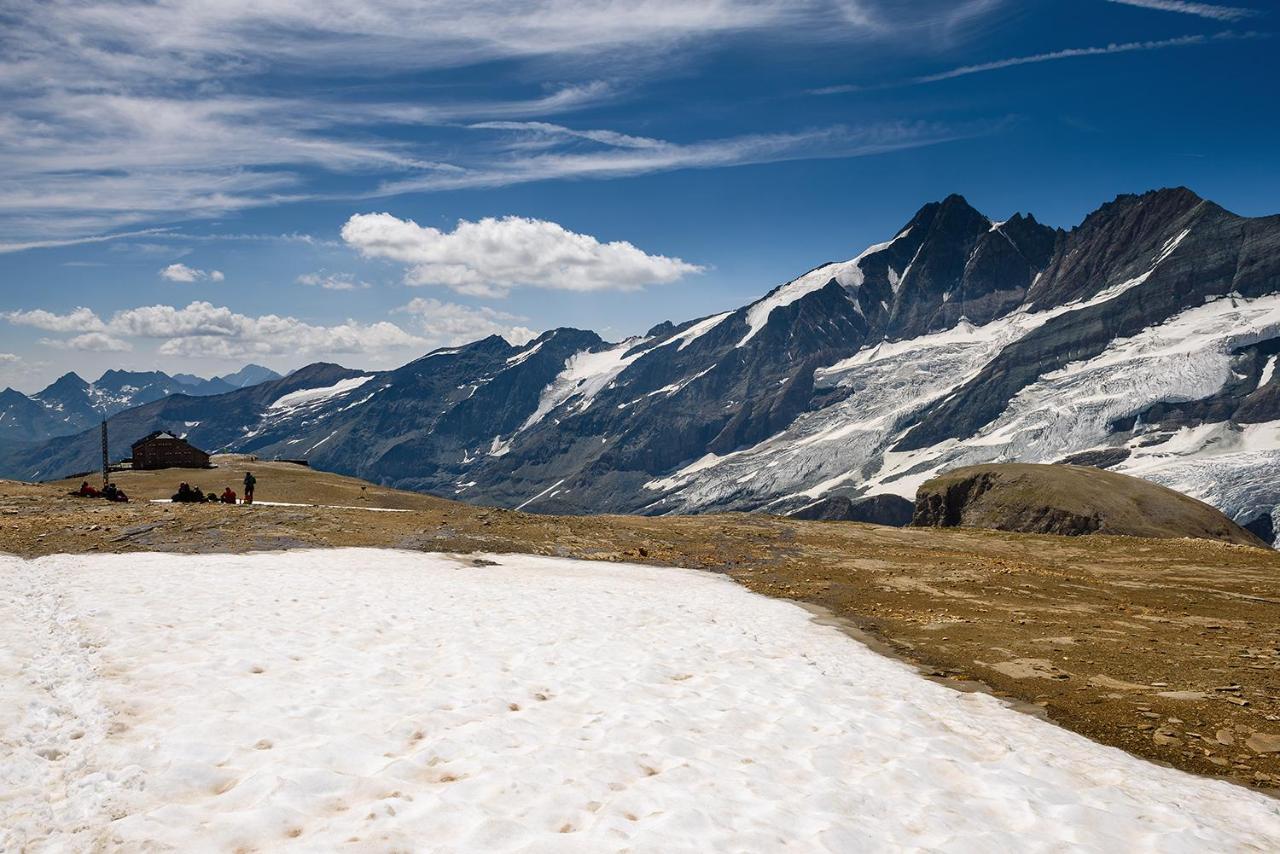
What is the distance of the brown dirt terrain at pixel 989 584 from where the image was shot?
15297mm

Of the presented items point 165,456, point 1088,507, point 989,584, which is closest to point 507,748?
point 989,584

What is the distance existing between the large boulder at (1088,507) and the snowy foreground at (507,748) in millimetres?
83690

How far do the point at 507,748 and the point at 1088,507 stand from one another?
108149mm

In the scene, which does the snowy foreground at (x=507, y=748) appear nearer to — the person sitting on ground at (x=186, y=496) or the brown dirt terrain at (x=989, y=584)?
the brown dirt terrain at (x=989, y=584)

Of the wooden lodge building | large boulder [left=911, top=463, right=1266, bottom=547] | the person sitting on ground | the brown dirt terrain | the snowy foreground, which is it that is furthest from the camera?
large boulder [left=911, top=463, right=1266, bottom=547]

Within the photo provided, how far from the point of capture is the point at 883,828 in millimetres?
9422

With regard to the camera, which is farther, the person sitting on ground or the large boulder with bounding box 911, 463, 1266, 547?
the large boulder with bounding box 911, 463, 1266, 547

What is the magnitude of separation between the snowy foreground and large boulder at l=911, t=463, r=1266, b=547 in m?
83.7

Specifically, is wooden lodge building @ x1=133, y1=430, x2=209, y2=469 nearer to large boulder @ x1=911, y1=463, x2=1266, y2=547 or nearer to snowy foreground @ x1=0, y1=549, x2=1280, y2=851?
snowy foreground @ x1=0, y1=549, x2=1280, y2=851

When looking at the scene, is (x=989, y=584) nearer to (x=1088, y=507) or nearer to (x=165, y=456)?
(x=1088, y=507)


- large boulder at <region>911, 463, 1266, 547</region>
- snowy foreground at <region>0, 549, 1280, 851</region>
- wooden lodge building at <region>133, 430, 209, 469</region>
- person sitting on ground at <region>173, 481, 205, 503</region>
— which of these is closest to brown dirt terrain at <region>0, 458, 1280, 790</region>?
snowy foreground at <region>0, 549, 1280, 851</region>

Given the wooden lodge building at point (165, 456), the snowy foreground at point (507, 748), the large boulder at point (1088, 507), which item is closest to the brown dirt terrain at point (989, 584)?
the snowy foreground at point (507, 748)

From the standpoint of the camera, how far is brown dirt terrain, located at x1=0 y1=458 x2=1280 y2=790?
15297 mm

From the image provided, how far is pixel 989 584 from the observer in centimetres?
2998
